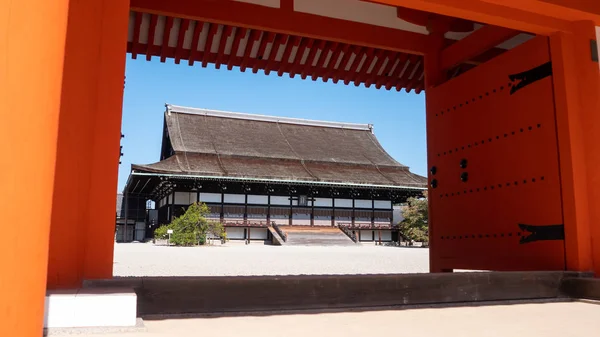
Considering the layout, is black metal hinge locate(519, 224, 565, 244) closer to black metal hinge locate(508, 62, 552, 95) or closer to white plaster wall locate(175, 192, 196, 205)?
black metal hinge locate(508, 62, 552, 95)

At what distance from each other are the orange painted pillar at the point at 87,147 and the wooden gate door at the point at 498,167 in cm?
281

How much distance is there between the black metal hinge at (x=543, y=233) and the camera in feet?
10.6

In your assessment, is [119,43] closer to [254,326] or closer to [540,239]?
[254,326]

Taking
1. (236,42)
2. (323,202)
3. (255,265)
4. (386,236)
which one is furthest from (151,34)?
(386,236)

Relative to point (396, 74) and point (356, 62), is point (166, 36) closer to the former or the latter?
point (356, 62)

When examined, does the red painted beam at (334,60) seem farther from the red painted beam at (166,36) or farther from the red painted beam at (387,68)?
the red painted beam at (166,36)

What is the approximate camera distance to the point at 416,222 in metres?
21.6

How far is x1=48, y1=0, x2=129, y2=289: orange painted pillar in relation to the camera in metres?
2.20

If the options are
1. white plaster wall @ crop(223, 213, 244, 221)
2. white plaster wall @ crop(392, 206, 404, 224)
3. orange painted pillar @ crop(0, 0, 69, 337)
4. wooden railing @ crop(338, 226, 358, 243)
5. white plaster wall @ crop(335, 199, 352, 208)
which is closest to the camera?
orange painted pillar @ crop(0, 0, 69, 337)

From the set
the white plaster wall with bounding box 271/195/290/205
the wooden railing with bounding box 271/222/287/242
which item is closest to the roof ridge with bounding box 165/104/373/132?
the white plaster wall with bounding box 271/195/290/205

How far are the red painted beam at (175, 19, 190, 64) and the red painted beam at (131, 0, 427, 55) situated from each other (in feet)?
0.86

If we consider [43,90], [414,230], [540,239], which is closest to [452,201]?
[540,239]

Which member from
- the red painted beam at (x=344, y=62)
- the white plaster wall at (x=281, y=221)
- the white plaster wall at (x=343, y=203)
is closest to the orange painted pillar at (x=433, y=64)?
the red painted beam at (x=344, y=62)

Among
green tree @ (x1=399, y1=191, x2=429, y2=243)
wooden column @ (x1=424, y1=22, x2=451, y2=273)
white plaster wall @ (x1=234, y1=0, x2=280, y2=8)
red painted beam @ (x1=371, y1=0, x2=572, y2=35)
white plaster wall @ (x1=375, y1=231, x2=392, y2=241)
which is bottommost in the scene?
white plaster wall @ (x1=375, y1=231, x2=392, y2=241)
